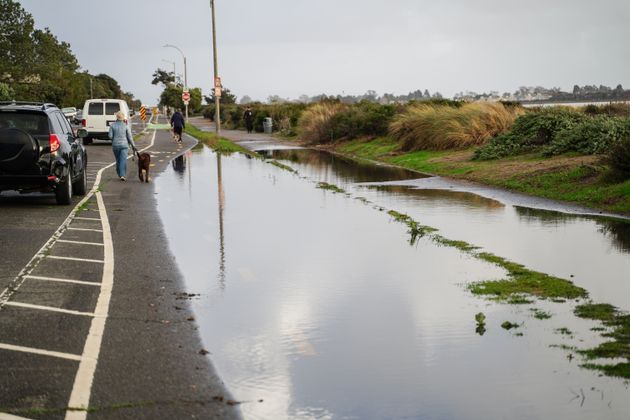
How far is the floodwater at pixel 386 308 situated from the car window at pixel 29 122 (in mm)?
2619

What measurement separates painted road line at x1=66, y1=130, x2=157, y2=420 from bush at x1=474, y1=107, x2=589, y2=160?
57.9 ft

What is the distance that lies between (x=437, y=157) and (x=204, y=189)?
10856mm

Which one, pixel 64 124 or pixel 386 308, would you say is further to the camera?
pixel 64 124

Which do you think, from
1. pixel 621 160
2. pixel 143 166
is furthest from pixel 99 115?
pixel 621 160

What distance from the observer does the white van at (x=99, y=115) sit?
4212 centimetres

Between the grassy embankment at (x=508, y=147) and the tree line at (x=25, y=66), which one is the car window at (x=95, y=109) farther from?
the tree line at (x=25, y=66)

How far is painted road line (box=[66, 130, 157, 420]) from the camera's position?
6.02 metres

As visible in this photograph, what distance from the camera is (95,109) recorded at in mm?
42438

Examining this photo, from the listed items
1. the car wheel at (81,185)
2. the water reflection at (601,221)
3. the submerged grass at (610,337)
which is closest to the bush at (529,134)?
the water reflection at (601,221)

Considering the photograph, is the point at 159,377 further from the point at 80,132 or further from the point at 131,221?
the point at 80,132

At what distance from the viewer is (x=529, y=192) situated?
20203mm

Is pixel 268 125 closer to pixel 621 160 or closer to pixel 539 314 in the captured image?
pixel 621 160

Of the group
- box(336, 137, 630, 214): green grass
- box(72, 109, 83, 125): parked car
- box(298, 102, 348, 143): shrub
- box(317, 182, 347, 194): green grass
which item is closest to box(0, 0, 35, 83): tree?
box(72, 109, 83, 125): parked car

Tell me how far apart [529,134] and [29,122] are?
51.7 feet
